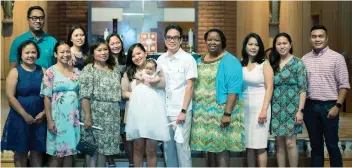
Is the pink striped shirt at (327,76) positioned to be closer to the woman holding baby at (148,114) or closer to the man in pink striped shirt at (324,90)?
the man in pink striped shirt at (324,90)

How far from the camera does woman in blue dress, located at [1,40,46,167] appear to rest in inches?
184

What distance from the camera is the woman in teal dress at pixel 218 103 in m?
4.57

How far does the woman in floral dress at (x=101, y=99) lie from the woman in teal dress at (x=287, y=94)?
1340 mm

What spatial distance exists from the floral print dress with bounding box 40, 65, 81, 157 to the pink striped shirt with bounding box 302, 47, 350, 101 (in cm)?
202

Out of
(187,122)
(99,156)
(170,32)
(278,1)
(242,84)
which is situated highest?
(278,1)

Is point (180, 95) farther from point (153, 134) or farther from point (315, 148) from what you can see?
point (315, 148)

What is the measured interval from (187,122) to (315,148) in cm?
125

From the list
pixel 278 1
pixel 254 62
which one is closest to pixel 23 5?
pixel 278 1

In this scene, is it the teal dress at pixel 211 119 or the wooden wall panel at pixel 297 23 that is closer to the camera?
the teal dress at pixel 211 119

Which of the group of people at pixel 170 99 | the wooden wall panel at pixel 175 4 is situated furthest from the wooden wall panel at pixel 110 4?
the group of people at pixel 170 99

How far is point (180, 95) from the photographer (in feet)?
15.1

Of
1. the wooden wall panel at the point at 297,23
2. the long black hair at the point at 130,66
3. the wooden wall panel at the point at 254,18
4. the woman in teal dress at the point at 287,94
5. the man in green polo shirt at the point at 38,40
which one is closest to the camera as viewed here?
the long black hair at the point at 130,66

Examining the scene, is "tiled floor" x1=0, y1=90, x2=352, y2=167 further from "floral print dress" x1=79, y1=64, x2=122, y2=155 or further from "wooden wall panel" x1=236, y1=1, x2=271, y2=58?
"wooden wall panel" x1=236, y1=1, x2=271, y2=58

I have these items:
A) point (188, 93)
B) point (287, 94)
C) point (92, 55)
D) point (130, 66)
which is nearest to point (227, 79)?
point (188, 93)
